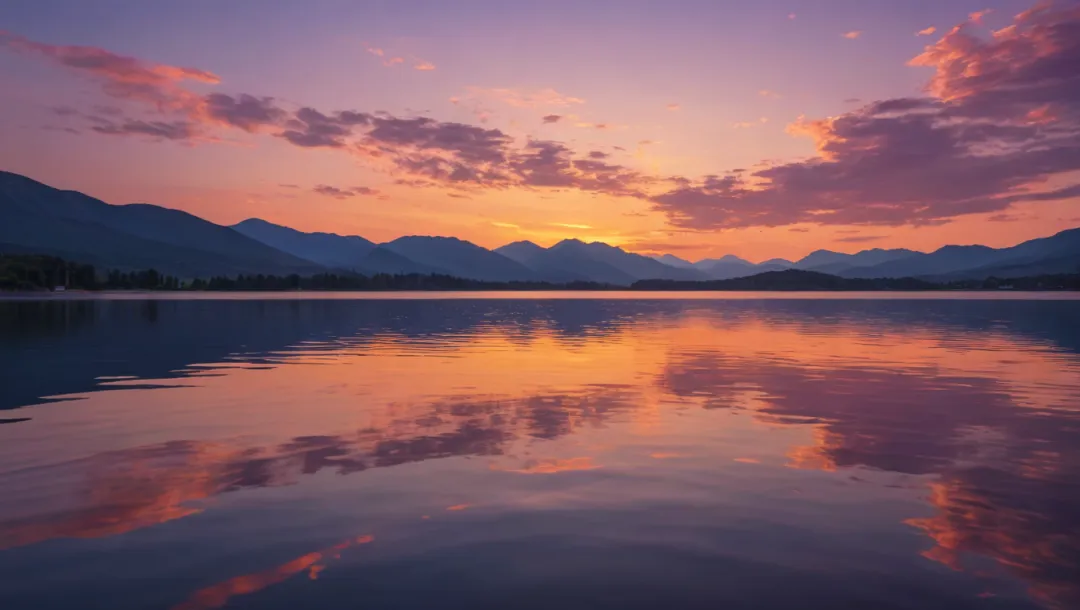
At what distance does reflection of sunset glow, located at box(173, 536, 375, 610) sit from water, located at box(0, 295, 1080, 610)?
0.05m

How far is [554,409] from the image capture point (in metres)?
25.4

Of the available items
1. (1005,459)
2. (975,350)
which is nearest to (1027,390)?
(1005,459)

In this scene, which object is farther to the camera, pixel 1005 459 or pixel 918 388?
pixel 918 388

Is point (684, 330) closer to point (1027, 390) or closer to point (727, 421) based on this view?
point (1027, 390)

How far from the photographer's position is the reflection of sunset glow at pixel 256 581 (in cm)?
976

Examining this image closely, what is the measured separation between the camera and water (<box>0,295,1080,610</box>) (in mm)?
10391

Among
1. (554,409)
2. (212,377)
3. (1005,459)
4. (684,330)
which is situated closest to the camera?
(1005,459)

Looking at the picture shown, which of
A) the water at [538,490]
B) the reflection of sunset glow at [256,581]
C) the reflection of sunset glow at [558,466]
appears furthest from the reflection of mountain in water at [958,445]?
the reflection of sunset glow at [256,581]

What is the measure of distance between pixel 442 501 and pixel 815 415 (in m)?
15.4

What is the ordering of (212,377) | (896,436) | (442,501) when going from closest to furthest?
(442,501) → (896,436) → (212,377)

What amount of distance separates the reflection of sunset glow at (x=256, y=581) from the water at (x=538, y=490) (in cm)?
5

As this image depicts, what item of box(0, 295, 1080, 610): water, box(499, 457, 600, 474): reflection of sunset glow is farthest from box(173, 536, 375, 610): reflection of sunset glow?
box(499, 457, 600, 474): reflection of sunset glow

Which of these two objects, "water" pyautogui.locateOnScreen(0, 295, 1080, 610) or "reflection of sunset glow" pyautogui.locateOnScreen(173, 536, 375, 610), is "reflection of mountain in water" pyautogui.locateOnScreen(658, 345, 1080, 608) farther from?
"reflection of sunset glow" pyautogui.locateOnScreen(173, 536, 375, 610)

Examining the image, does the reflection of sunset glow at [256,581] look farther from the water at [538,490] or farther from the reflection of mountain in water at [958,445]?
the reflection of mountain in water at [958,445]
